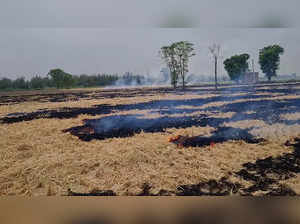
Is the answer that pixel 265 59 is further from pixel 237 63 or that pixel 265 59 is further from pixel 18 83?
pixel 18 83

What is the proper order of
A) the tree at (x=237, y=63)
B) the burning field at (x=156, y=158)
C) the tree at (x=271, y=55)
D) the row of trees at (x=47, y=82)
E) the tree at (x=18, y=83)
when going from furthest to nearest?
the tree at (x=18, y=83) → the row of trees at (x=47, y=82) → the tree at (x=237, y=63) → the tree at (x=271, y=55) → the burning field at (x=156, y=158)

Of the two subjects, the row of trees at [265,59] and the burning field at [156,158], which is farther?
the row of trees at [265,59]

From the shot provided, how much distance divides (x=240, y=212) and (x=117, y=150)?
2478mm

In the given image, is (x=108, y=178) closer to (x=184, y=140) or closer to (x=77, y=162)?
(x=77, y=162)

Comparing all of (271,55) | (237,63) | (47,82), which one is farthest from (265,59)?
(47,82)

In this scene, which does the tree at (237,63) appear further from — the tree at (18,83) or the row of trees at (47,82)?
the tree at (18,83)

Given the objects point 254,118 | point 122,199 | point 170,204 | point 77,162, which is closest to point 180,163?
point 170,204

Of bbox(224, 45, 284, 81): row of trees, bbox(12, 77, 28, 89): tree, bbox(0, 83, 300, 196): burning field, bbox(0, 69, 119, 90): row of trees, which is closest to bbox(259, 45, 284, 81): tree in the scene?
bbox(224, 45, 284, 81): row of trees

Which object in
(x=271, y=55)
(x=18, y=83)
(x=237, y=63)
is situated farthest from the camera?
(x=18, y=83)

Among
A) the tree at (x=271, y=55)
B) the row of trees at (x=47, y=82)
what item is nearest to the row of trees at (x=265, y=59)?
the tree at (x=271, y=55)

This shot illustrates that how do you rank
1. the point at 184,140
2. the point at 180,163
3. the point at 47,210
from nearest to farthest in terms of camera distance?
the point at 47,210, the point at 180,163, the point at 184,140

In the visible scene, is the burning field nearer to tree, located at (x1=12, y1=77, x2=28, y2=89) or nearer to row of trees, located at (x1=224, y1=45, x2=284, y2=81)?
row of trees, located at (x1=224, y1=45, x2=284, y2=81)

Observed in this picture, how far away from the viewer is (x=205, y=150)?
3.74 metres

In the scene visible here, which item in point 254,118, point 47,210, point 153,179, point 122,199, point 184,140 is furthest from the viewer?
point 254,118
